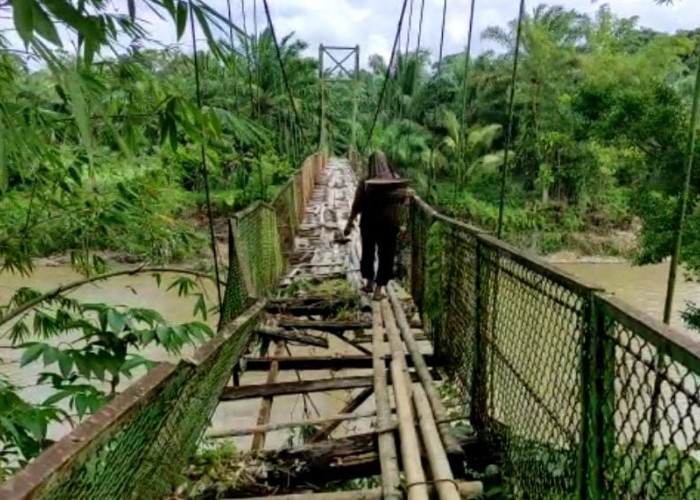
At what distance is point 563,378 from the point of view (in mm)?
1430

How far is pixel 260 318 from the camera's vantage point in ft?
10.9

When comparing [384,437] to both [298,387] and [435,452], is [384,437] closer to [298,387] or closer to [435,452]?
[435,452]

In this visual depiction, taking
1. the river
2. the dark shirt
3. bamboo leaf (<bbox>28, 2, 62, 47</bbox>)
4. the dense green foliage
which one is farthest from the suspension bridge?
the dense green foliage

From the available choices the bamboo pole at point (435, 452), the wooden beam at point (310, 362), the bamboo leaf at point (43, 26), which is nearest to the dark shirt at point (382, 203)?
the wooden beam at point (310, 362)

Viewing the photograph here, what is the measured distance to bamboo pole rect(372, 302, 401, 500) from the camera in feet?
5.44

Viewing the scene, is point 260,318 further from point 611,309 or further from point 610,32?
point 610,32

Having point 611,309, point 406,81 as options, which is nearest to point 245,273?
point 611,309

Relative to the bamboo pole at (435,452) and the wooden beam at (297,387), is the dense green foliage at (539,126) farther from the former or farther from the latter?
the bamboo pole at (435,452)

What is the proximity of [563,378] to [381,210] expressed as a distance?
8.71 feet

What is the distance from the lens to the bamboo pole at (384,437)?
1.66 m

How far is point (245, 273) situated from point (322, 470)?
1.16 meters

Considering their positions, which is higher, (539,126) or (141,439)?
(539,126)

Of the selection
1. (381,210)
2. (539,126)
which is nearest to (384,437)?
(381,210)

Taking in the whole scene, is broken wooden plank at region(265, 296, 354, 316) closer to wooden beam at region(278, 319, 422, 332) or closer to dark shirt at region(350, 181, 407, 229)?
wooden beam at region(278, 319, 422, 332)
